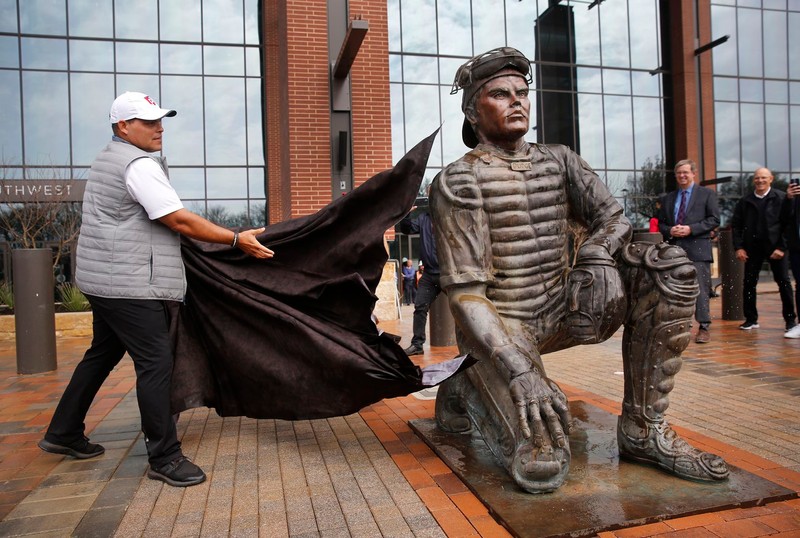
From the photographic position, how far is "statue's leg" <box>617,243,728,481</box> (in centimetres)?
268

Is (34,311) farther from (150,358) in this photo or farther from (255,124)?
(255,124)

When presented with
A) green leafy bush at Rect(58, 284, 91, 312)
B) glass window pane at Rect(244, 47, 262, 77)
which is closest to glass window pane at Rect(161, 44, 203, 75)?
glass window pane at Rect(244, 47, 262, 77)

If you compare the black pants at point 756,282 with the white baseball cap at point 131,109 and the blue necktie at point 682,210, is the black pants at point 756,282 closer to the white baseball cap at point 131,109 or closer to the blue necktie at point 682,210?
the blue necktie at point 682,210

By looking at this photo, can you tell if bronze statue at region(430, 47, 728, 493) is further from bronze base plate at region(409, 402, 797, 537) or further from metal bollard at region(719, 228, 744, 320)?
metal bollard at region(719, 228, 744, 320)

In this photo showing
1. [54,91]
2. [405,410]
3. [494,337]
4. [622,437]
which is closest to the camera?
[494,337]

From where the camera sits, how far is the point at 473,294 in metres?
2.95

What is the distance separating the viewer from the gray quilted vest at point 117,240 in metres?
3.11

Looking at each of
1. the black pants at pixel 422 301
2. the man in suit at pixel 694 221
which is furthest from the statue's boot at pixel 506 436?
the man in suit at pixel 694 221

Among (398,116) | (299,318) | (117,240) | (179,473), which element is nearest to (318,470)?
(179,473)

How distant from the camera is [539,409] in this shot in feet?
8.46

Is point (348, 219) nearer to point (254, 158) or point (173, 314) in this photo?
point (173, 314)

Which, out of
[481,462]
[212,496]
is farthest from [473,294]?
[212,496]

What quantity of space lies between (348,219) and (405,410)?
1.66 meters

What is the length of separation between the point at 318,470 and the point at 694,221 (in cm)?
586
